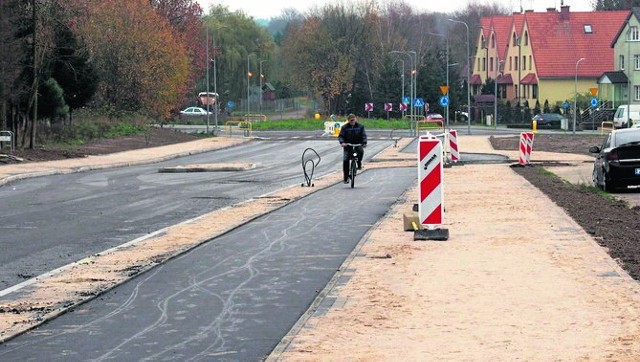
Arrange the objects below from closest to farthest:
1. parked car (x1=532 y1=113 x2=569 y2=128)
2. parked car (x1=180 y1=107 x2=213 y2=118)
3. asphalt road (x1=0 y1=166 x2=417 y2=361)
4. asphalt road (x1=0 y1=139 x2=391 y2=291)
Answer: asphalt road (x1=0 y1=166 x2=417 y2=361), asphalt road (x1=0 y1=139 x2=391 y2=291), parked car (x1=532 y1=113 x2=569 y2=128), parked car (x1=180 y1=107 x2=213 y2=118)

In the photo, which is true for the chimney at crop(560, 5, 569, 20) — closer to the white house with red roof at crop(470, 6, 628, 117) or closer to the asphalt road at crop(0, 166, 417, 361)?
the white house with red roof at crop(470, 6, 628, 117)

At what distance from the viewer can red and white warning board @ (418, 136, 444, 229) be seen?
15.4 meters

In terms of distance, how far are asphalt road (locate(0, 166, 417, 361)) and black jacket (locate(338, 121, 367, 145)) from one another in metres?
11.0

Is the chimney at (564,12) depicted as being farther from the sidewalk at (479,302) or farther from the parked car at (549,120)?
the sidewalk at (479,302)

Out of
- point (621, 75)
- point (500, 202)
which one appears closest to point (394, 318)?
point (500, 202)

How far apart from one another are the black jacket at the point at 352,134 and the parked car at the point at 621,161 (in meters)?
5.91

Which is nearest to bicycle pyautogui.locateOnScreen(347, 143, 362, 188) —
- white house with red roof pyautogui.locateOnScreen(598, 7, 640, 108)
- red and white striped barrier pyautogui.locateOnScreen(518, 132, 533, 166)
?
red and white striped barrier pyautogui.locateOnScreen(518, 132, 533, 166)

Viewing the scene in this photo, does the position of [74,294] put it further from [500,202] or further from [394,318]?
[500,202]

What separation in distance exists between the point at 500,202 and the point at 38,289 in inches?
457

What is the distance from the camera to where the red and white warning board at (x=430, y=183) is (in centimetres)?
1535

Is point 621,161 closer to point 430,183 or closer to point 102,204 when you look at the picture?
point 430,183

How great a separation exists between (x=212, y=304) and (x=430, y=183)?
5.67 m

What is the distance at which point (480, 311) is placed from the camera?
31.6 ft

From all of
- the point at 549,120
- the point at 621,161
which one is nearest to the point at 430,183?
the point at 621,161
